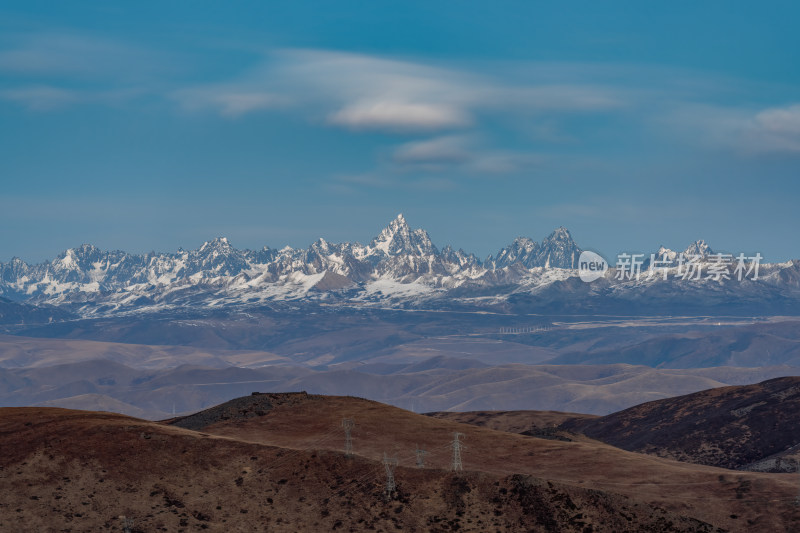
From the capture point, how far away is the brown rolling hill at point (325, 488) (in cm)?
12144

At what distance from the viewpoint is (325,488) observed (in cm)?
13200

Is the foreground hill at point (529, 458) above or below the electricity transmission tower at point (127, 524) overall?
above

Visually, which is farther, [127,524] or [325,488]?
[325,488]

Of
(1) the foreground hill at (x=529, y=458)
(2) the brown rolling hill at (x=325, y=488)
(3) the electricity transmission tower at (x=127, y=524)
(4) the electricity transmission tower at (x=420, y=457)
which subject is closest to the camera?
(3) the electricity transmission tower at (x=127, y=524)

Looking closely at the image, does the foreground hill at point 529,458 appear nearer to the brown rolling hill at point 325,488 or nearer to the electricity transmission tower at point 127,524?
the brown rolling hill at point 325,488

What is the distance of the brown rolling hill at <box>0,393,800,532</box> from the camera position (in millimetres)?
121438

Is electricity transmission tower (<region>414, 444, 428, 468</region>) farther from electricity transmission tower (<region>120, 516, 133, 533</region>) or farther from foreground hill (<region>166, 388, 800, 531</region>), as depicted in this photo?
electricity transmission tower (<region>120, 516, 133, 533</region>)

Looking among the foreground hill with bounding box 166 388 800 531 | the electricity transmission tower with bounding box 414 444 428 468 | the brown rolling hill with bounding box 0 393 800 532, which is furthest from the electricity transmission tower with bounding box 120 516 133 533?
the electricity transmission tower with bounding box 414 444 428 468

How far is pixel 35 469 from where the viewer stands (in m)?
135

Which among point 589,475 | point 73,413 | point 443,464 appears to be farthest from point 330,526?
point 73,413

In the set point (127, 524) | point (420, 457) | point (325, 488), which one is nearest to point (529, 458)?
point (420, 457)

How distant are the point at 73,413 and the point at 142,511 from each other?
1985 inches

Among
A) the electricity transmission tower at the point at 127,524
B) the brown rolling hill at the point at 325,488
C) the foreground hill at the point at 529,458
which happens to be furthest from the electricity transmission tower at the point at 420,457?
the electricity transmission tower at the point at 127,524

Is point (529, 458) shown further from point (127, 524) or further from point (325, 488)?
point (127, 524)
